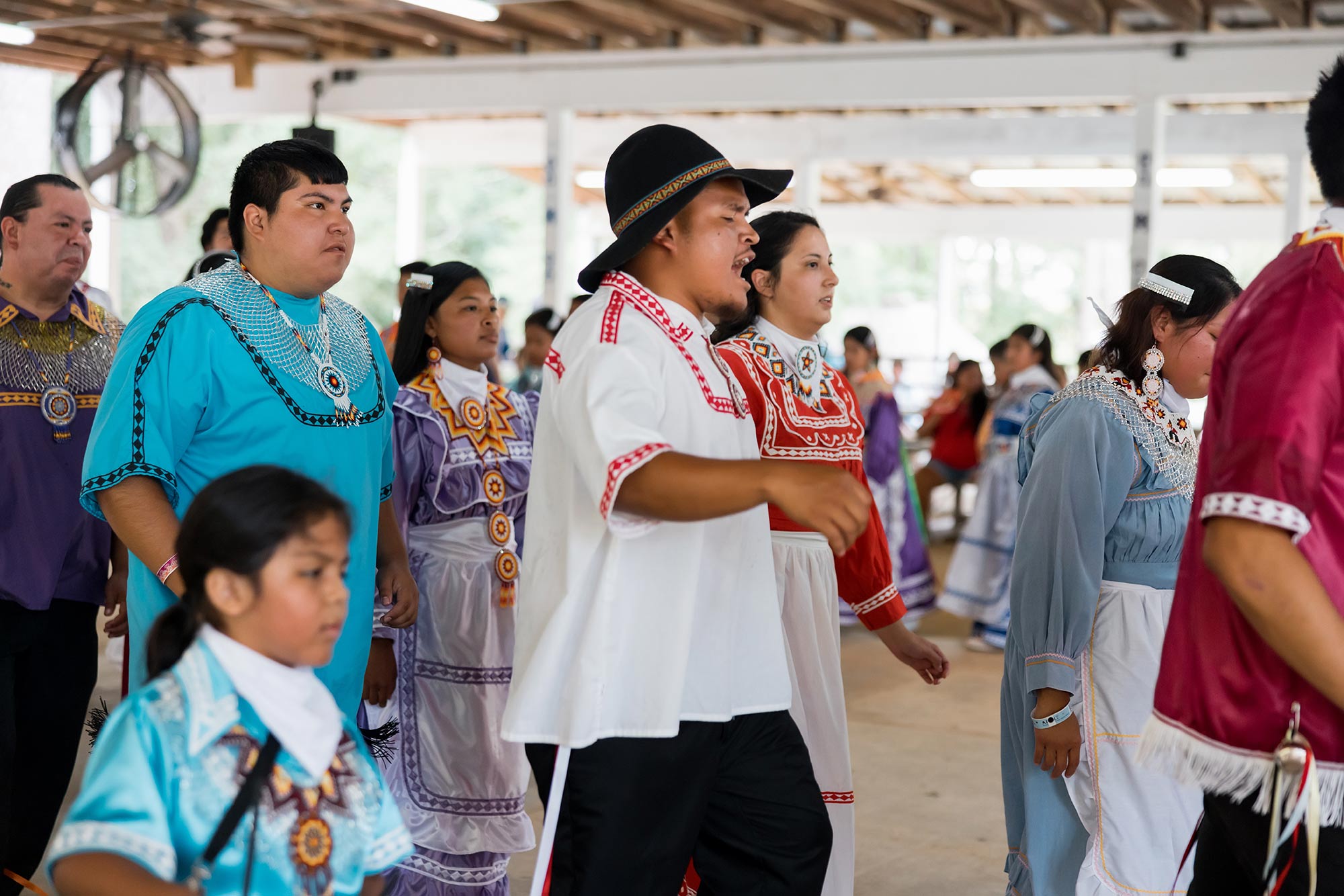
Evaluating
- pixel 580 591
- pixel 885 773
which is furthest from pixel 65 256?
pixel 885 773

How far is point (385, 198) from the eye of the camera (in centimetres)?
2759

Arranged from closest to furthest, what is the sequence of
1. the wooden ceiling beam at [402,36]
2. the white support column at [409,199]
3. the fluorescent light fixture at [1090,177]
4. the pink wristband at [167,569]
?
the pink wristband at [167,569]
the wooden ceiling beam at [402,36]
the fluorescent light fixture at [1090,177]
the white support column at [409,199]

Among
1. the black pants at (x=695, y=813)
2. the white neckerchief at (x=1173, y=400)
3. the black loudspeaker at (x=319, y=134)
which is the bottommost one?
the black pants at (x=695, y=813)

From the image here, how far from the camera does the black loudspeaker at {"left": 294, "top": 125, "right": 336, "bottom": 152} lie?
3502 millimetres

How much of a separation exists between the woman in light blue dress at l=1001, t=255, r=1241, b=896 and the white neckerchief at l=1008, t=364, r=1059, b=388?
4654mm

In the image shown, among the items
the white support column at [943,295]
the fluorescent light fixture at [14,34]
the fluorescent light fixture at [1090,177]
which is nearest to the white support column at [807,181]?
the fluorescent light fixture at [1090,177]

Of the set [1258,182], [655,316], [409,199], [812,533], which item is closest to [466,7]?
[409,199]

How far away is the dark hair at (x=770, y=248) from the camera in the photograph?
119 inches

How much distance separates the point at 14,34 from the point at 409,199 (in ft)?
15.1

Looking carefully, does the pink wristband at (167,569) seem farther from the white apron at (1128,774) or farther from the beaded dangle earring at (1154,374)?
the beaded dangle earring at (1154,374)

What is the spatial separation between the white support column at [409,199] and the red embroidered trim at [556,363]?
11898 millimetres

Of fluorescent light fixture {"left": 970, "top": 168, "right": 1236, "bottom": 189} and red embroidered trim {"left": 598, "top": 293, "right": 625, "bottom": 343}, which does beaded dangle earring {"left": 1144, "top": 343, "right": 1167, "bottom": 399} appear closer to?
red embroidered trim {"left": 598, "top": 293, "right": 625, "bottom": 343}

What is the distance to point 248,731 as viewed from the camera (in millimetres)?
1555

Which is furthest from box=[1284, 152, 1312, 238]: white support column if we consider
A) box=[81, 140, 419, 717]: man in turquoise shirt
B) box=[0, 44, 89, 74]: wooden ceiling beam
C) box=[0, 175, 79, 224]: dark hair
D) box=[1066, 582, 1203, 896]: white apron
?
box=[0, 44, 89, 74]: wooden ceiling beam
